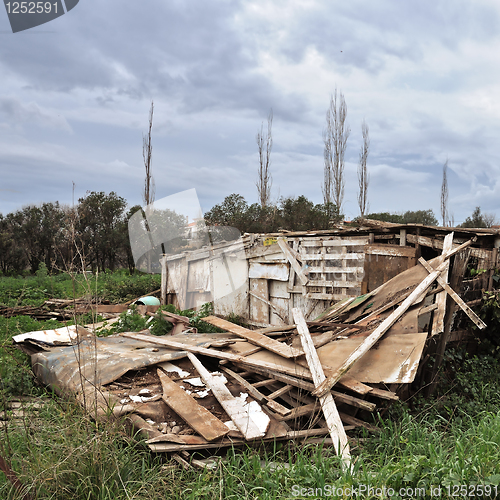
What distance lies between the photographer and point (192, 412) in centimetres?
396

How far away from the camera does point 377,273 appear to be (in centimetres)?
801

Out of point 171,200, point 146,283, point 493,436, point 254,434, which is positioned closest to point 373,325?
point 493,436

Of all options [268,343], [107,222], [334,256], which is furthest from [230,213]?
[268,343]

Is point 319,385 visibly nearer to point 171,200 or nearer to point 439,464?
point 439,464

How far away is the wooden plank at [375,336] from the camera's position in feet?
13.4

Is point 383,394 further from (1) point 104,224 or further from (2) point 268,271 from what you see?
(1) point 104,224

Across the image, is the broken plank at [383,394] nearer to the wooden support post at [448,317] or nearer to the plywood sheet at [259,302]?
the wooden support post at [448,317]

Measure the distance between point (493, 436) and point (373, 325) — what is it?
212 cm

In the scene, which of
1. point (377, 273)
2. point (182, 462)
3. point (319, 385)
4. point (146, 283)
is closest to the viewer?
point (182, 462)

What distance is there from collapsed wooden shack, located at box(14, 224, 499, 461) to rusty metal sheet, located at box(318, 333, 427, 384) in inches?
0.5

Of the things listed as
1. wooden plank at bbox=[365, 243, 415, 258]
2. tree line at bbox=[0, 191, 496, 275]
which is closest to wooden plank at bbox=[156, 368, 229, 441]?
wooden plank at bbox=[365, 243, 415, 258]

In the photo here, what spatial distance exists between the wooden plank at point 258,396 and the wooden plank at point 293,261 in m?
4.91

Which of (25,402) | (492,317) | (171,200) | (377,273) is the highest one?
(171,200)

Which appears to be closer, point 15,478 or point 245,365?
point 15,478
